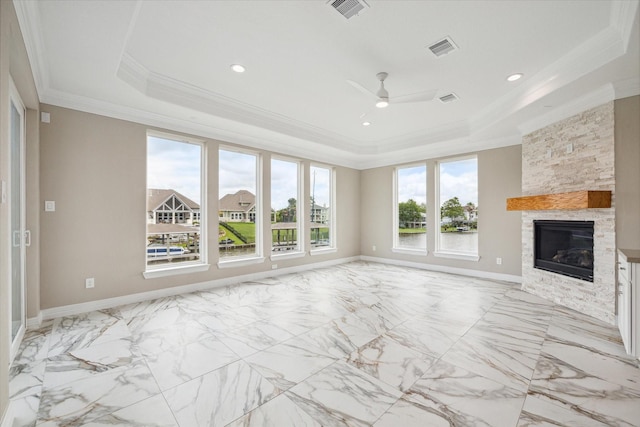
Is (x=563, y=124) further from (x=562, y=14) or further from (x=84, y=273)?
(x=84, y=273)

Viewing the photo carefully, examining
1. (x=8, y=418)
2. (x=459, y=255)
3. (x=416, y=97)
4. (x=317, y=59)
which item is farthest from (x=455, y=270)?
(x=8, y=418)

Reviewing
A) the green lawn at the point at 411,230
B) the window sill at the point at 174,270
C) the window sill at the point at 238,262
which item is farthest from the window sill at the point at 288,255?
the green lawn at the point at 411,230

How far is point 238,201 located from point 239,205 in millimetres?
80

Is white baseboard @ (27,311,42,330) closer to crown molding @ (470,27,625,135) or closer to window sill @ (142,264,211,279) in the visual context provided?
window sill @ (142,264,211,279)

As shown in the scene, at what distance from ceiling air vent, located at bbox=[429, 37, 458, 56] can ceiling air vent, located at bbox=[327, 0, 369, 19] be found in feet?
3.07

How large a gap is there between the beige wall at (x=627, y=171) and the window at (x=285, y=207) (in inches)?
199

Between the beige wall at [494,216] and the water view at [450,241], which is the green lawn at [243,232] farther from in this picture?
the beige wall at [494,216]

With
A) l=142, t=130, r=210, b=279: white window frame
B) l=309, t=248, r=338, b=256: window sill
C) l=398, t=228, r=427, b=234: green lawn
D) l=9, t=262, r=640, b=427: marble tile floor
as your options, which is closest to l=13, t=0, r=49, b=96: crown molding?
l=142, t=130, r=210, b=279: white window frame

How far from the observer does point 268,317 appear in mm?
3494

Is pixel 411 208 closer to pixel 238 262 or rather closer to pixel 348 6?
pixel 238 262

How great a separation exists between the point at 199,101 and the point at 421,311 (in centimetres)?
416

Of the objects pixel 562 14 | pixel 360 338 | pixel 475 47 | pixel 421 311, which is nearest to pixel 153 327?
pixel 360 338

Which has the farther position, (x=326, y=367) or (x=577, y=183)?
(x=577, y=183)

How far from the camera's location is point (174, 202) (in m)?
4.56
